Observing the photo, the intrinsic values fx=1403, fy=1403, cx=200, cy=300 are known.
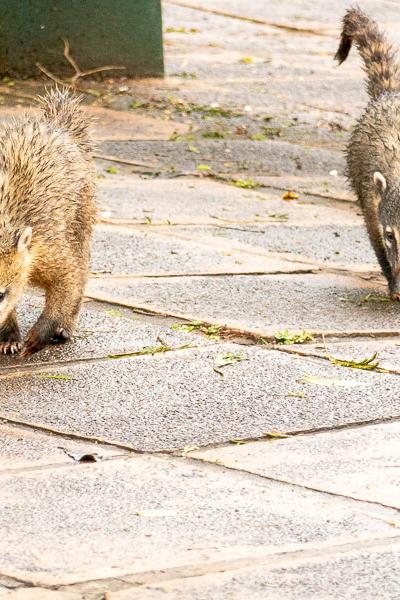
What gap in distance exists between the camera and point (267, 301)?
26.6 ft

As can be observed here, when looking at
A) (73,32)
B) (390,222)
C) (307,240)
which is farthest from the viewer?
(73,32)

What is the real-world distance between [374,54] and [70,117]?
11.3 ft

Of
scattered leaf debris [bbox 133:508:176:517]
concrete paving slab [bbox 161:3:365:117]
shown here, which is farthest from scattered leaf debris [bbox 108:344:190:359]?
concrete paving slab [bbox 161:3:365:117]

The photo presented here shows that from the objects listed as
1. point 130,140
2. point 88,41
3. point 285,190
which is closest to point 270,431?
point 285,190

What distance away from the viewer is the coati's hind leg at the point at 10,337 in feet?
23.7

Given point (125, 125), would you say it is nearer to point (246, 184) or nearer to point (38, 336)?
point (246, 184)

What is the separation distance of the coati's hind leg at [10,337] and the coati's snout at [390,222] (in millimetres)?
2505

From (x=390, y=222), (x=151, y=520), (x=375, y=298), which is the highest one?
(x=151, y=520)

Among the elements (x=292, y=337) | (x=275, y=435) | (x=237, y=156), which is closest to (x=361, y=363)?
(x=292, y=337)

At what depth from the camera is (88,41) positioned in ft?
46.1

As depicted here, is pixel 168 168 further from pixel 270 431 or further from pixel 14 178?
pixel 270 431

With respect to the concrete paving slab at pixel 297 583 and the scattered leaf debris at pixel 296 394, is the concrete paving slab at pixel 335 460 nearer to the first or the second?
the scattered leaf debris at pixel 296 394

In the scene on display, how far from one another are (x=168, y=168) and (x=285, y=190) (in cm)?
102

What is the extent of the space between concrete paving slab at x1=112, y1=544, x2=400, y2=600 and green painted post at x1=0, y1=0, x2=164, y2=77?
33.5 ft
